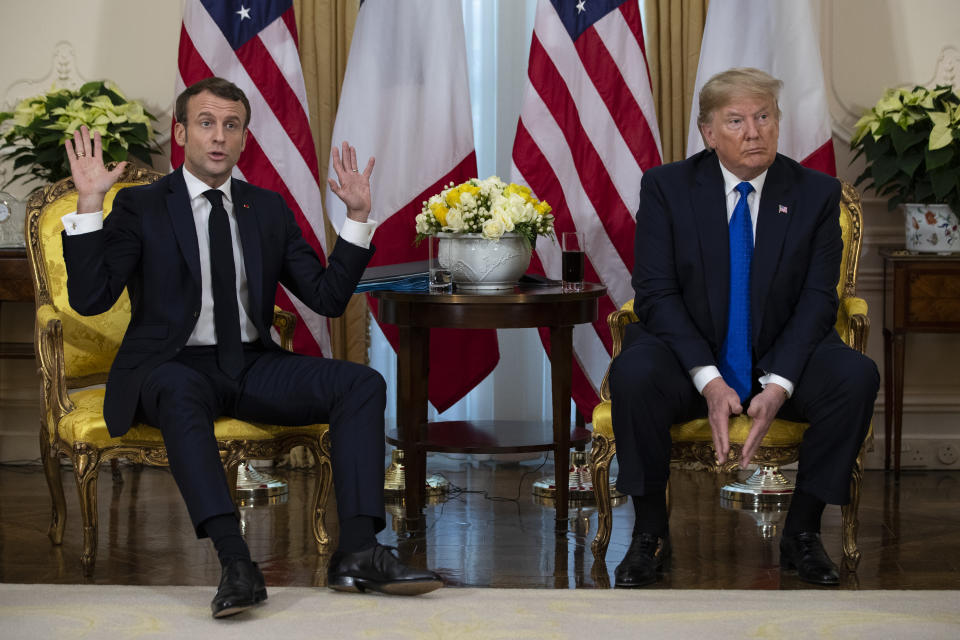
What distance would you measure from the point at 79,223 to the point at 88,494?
81 cm

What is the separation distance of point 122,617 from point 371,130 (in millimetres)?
2378

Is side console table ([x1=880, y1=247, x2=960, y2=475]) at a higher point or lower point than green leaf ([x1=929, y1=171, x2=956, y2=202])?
lower

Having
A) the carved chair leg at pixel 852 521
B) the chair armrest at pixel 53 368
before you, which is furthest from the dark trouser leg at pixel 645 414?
the chair armrest at pixel 53 368

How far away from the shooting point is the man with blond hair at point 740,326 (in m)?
3.02

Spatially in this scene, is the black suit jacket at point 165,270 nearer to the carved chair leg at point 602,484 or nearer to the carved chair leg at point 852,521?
the carved chair leg at point 602,484

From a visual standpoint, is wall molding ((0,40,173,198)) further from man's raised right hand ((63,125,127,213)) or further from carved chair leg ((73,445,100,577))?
carved chair leg ((73,445,100,577))

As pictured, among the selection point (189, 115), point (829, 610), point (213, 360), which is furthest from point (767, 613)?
point (189, 115)

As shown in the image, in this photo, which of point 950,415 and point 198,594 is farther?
point 950,415

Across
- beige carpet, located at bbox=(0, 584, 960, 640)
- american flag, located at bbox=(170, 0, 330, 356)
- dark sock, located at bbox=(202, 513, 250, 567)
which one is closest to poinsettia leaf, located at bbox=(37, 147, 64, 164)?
american flag, located at bbox=(170, 0, 330, 356)

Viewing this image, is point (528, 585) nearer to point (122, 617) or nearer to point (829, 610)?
point (829, 610)

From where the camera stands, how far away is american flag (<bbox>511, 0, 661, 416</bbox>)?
448cm

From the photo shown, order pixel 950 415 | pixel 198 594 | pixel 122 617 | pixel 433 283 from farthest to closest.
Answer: pixel 950 415
pixel 433 283
pixel 198 594
pixel 122 617

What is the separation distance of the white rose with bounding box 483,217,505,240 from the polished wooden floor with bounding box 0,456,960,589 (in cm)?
100

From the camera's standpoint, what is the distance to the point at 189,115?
10.7 ft
